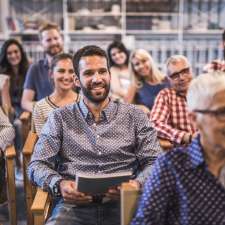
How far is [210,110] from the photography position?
1277 mm

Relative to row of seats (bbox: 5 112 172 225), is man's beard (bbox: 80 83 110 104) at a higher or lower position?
higher

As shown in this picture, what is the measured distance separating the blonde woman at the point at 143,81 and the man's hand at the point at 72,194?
1.82 metres

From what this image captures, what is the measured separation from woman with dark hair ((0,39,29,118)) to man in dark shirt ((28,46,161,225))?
183cm

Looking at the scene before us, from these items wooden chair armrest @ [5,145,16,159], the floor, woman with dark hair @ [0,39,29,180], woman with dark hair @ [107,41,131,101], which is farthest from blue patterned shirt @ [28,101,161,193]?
woman with dark hair @ [107,41,131,101]

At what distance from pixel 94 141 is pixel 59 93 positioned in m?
0.76

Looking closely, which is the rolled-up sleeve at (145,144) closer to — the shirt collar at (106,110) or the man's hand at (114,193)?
the shirt collar at (106,110)

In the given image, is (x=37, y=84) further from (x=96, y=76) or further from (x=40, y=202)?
(x=40, y=202)

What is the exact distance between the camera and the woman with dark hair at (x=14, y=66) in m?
3.69

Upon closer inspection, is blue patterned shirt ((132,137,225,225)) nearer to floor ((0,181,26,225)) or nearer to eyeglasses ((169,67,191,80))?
eyeglasses ((169,67,191,80))

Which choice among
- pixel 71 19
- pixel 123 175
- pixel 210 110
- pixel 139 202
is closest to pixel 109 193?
pixel 123 175

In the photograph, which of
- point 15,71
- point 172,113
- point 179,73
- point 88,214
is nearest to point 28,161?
point 88,214

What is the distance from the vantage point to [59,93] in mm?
2545

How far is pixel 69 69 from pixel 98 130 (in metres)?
0.80

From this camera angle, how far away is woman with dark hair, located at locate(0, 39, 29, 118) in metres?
3.69
